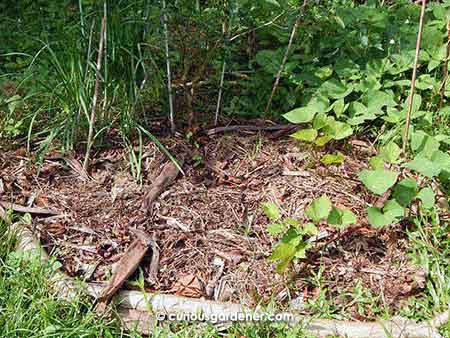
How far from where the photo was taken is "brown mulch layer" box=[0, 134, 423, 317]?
296 centimetres

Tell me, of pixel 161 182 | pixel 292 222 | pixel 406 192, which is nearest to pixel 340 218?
pixel 292 222

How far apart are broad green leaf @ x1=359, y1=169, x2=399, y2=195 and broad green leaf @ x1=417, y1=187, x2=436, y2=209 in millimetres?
134

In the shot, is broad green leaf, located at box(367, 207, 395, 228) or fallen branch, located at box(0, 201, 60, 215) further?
fallen branch, located at box(0, 201, 60, 215)

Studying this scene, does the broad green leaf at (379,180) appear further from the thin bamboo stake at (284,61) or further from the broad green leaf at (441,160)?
the thin bamboo stake at (284,61)

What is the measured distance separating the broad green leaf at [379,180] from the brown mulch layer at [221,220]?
9.4 inches

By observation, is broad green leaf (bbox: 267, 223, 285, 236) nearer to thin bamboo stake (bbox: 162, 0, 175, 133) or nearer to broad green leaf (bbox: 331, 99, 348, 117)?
broad green leaf (bbox: 331, 99, 348, 117)

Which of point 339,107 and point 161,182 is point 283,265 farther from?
point 339,107

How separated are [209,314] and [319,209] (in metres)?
0.61

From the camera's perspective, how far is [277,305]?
286cm

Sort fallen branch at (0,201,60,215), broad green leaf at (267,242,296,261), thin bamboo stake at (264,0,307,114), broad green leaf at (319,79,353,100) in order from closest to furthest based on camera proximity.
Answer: broad green leaf at (267,242,296,261) < fallen branch at (0,201,60,215) < thin bamboo stake at (264,0,307,114) < broad green leaf at (319,79,353,100)

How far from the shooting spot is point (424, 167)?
2973 millimetres

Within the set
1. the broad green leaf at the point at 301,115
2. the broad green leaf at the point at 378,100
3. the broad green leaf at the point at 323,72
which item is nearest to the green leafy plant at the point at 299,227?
the broad green leaf at the point at 301,115

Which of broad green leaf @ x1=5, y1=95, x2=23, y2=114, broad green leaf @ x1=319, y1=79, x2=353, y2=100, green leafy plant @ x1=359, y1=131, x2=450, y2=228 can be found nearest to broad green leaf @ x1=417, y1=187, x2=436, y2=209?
green leafy plant @ x1=359, y1=131, x2=450, y2=228

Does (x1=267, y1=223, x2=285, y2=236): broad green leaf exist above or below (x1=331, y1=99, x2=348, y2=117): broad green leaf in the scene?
below
